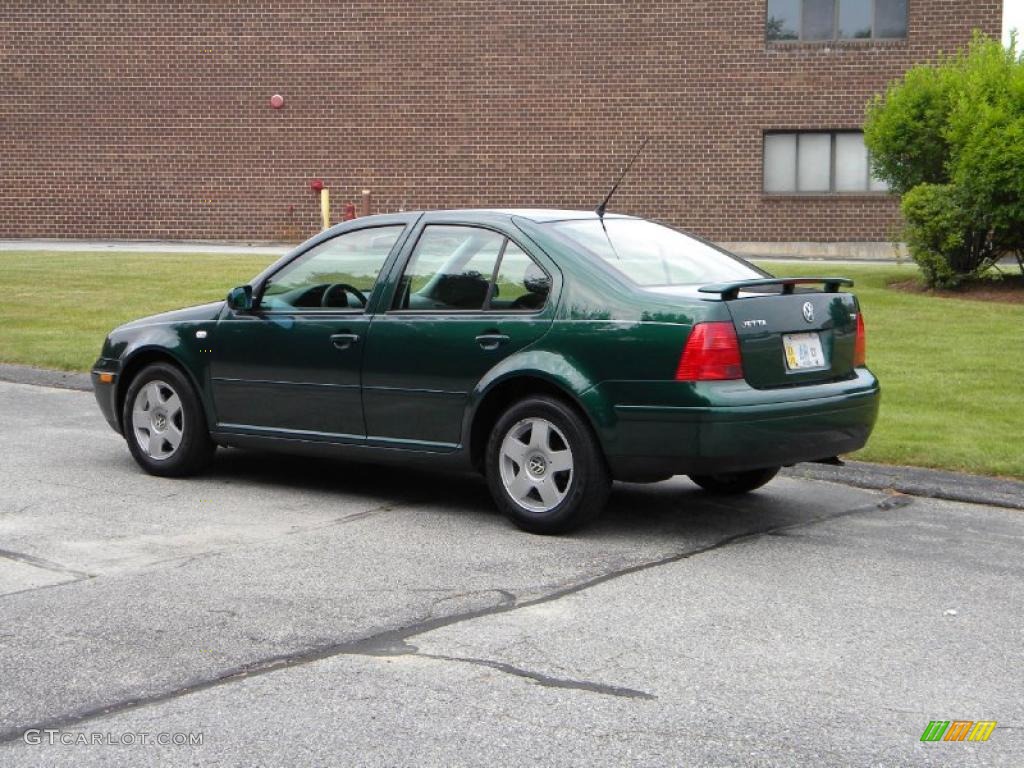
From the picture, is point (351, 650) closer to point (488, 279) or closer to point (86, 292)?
point (488, 279)

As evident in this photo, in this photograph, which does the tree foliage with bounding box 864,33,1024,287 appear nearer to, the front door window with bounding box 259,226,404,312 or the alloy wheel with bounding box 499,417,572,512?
the front door window with bounding box 259,226,404,312

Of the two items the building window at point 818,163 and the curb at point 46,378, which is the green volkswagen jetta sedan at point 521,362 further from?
the building window at point 818,163

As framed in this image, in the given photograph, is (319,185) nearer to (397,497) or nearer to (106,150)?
(106,150)

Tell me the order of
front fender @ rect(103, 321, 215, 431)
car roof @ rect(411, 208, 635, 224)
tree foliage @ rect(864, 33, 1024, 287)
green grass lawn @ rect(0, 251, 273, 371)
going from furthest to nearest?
tree foliage @ rect(864, 33, 1024, 287)
green grass lawn @ rect(0, 251, 273, 371)
front fender @ rect(103, 321, 215, 431)
car roof @ rect(411, 208, 635, 224)

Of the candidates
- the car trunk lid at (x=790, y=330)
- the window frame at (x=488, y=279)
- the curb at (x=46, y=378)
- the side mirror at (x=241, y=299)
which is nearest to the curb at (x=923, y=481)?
the car trunk lid at (x=790, y=330)

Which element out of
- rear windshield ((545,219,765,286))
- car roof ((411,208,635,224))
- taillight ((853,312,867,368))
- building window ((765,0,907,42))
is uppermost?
building window ((765,0,907,42))

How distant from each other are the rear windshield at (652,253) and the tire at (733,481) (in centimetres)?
109

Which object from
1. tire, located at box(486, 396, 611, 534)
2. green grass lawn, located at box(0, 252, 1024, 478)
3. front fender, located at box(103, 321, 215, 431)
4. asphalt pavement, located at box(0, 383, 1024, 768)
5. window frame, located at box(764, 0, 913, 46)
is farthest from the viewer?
window frame, located at box(764, 0, 913, 46)

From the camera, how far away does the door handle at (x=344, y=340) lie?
771cm

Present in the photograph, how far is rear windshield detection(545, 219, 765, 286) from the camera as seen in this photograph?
7242mm

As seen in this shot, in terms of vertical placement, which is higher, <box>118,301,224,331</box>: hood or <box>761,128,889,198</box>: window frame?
<box>761,128,889,198</box>: window frame

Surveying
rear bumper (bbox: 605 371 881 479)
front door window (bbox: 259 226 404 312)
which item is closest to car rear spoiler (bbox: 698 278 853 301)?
rear bumper (bbox: 605 371 881 479)

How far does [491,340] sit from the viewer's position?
718 cm

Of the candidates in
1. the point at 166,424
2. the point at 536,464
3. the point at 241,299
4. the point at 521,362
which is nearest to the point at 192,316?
the point at 241,299
